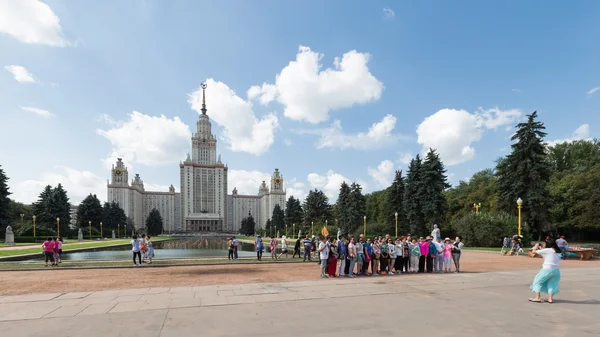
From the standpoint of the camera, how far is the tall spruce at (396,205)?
54.0 meters

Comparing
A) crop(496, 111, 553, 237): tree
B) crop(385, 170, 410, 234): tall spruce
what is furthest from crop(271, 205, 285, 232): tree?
crop(496, 111, 553, 237): tree

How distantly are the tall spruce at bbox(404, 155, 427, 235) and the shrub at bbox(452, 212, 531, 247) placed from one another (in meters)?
13.8

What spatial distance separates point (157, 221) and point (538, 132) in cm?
12511

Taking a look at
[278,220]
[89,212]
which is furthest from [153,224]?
[278,220]

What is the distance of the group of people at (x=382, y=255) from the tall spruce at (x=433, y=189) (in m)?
32.0

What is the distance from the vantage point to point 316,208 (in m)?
75.9

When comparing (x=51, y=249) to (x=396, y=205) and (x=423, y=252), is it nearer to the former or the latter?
(x=423, y=252)

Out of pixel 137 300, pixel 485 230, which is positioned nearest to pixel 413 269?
pixel 137 300

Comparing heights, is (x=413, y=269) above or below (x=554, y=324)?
below

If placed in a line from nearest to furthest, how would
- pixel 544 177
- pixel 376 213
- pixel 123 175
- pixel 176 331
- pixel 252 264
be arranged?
1. pixel 176 331
2. pixel 252 264
3. pixel 544 177
4. pixel 376 213
5. pixel 123 175

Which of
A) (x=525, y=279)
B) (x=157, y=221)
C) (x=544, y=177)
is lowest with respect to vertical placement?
(x=157, y=221)

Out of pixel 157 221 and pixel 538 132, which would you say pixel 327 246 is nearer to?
pixel 538 132

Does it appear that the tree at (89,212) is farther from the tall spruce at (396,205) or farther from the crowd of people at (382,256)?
the crowd of people at (382,256)

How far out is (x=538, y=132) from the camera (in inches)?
1442
